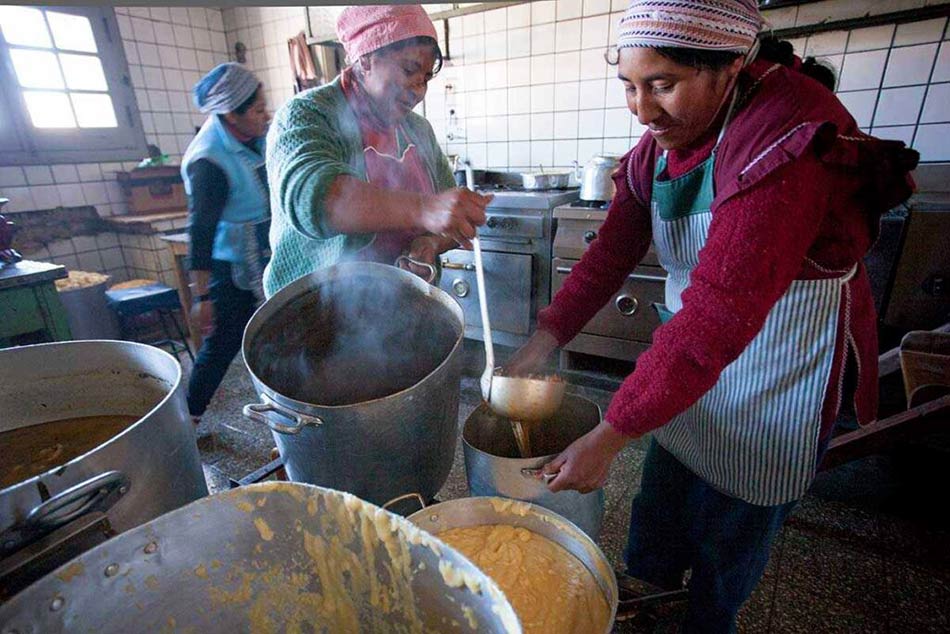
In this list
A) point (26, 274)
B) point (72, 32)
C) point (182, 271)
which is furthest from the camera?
point (72, 32)

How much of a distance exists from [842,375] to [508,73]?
126 inches

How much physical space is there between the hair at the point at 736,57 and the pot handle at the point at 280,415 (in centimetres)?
81

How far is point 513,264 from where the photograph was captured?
3137 mm

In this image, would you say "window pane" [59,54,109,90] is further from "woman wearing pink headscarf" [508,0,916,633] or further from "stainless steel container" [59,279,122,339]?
"woman wearing pink headscarf" [508,0,916,633]

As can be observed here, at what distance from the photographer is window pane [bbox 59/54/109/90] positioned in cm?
381

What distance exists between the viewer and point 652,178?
1136 millimetres

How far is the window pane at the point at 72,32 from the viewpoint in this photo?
12.1 ft

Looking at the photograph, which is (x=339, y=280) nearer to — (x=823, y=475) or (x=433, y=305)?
(x=433, y=305)

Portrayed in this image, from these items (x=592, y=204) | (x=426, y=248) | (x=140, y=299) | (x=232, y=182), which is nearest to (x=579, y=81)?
(x=592, y=204)

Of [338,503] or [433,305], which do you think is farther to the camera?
[433,305]

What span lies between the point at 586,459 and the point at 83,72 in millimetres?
4998

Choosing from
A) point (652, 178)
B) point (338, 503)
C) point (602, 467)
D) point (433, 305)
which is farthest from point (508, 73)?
point (338, 503)

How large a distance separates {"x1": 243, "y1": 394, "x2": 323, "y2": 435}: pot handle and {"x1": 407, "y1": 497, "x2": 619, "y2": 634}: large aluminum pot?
246 mm

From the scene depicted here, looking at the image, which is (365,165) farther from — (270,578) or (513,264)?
(513,264)
